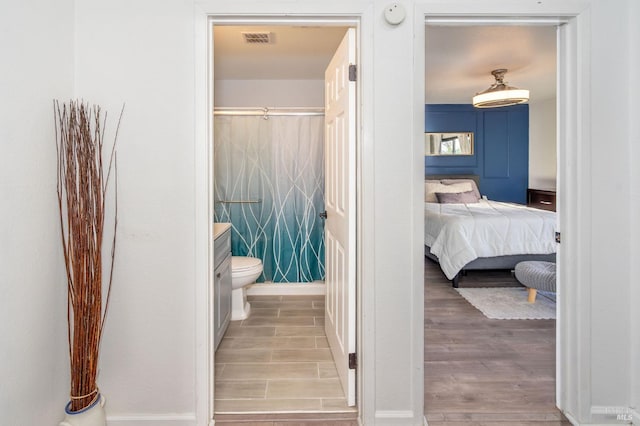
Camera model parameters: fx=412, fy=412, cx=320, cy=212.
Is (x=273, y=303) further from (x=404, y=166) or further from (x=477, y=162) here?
(x=477, y=162)

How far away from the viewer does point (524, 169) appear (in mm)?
6879

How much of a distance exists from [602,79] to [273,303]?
9.94ft

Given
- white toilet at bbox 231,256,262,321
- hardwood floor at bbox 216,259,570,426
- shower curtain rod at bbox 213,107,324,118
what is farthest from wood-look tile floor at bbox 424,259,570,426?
shower curtain rod at bbox 213,107,324,118

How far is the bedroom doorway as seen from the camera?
2.16 meters

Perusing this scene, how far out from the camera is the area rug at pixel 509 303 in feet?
11.4

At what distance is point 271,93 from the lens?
4.37 m

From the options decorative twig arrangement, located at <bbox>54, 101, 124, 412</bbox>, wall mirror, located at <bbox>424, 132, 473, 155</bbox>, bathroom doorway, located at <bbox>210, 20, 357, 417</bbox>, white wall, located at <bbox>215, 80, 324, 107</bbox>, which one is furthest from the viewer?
wall mirror, located at <bbox>424, 132, 473, 155</bbox>

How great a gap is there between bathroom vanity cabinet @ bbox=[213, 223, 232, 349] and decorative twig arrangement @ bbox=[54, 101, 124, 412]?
85 centimetres

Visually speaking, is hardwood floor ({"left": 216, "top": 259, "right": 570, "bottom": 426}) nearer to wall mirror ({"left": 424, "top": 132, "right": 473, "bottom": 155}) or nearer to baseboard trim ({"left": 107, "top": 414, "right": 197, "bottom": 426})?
baseboard trim ({"left": 107, "top": 414, "right": 197, "bottom": 426})

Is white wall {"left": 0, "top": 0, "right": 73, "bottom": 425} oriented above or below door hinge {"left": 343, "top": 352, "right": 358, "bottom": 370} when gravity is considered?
above

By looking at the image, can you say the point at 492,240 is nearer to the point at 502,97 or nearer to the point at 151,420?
the point at 502,97

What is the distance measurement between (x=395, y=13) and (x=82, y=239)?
5.41 ft

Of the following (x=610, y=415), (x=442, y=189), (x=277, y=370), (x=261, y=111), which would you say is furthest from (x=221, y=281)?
(x=442, y=189)

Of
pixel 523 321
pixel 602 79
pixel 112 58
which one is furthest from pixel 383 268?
pixel 523 321
